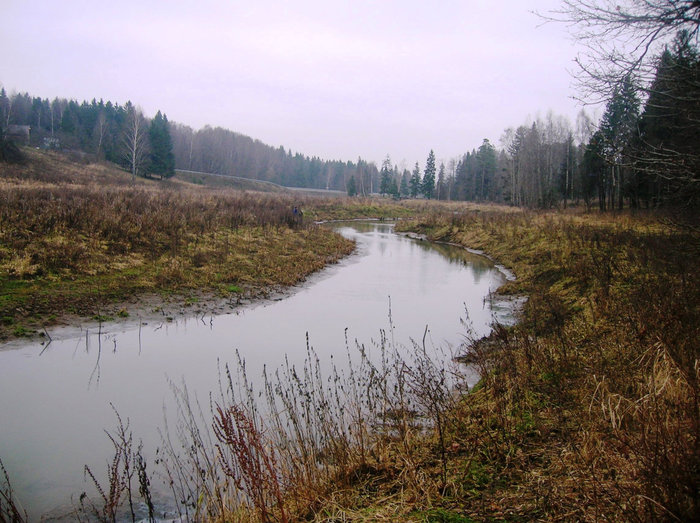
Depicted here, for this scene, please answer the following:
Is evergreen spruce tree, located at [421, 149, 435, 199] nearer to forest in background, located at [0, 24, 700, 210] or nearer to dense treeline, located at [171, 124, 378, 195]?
forest in background, located at [0, 24, 700, 210]

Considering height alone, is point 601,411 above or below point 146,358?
above

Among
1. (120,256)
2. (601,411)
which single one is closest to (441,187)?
(120,256)

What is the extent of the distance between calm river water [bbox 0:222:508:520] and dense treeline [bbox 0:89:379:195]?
146 feet

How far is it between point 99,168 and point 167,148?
11626 millimetres

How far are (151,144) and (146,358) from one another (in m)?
60.1

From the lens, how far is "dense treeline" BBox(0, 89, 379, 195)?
5934 cm

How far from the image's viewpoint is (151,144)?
2329 inches

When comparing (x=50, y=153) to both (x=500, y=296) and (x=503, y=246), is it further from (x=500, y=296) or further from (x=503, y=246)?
(x=500, y=296)

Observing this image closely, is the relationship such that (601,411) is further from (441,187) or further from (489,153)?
(441,187)

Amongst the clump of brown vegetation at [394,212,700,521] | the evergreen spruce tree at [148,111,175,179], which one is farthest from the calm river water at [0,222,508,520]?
the evergreen spruce tree at [148,111,175,179]

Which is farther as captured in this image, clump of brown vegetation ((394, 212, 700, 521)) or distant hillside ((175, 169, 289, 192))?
distant hillside ((175, 169, 289, 192))

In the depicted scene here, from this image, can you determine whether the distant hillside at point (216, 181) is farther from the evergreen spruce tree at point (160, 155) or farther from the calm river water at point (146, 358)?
the calm river water at point (146, 358)

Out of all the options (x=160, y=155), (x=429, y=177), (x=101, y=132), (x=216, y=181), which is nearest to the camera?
(x=160, y=155)

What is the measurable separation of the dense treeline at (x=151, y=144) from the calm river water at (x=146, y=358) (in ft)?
146
